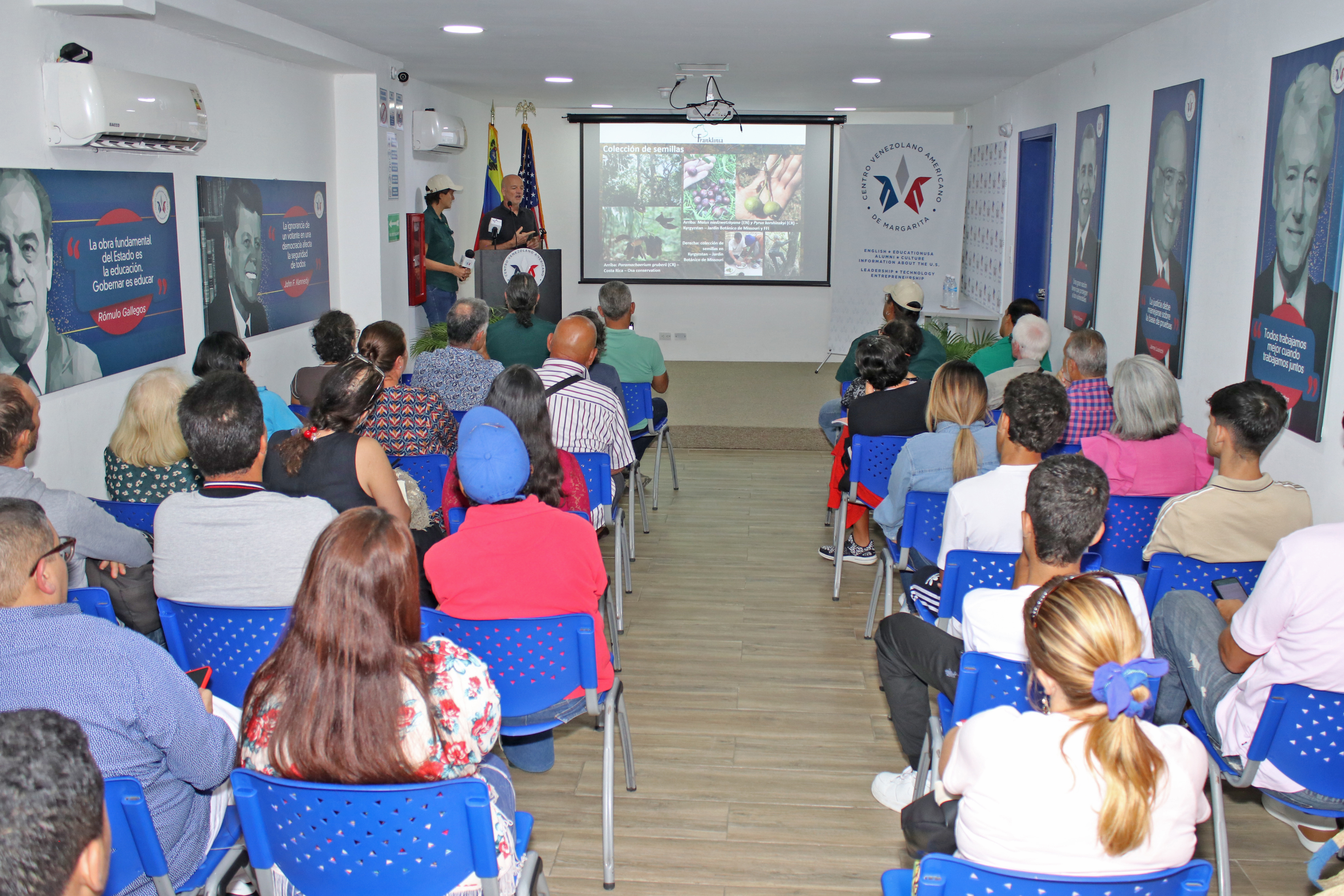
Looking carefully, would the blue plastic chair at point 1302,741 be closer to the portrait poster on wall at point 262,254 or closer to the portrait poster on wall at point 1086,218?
the portrait poster on wall at point 1086,218

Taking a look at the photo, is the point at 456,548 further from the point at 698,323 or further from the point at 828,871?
the point at 698,323

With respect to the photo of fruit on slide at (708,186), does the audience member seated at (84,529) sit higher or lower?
lower

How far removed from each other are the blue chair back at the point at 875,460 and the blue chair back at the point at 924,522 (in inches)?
29.3

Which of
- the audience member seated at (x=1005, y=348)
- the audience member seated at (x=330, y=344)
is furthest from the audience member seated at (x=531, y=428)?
the audience member seated at (x=1005, y=348)

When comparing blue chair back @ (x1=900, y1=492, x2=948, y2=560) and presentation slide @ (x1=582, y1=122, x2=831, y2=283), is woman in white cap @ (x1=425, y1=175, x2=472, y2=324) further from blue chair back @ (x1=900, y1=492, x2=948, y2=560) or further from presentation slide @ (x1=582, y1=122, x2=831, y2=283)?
blue chair back @ (x1=900, y1=492, x2=948, y2=560)

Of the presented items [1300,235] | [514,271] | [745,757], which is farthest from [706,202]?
[745,757]

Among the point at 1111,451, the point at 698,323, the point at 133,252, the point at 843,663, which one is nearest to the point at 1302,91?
the point at 1111,451

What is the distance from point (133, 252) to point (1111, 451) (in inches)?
167

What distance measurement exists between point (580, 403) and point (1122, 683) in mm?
3023

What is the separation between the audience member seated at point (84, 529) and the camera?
8.50 ft

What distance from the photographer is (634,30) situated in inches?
214

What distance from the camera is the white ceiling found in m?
4.76

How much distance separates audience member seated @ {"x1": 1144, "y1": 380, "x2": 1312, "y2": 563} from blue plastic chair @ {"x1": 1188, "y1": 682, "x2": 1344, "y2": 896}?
71cm

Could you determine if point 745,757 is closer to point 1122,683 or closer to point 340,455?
point 340,455
